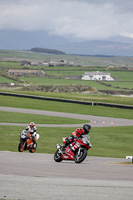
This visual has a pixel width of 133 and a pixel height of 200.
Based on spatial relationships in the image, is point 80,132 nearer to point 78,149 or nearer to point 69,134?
point 78,149

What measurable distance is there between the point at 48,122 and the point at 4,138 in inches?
553

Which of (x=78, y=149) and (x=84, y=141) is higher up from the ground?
(x=84, y=141)

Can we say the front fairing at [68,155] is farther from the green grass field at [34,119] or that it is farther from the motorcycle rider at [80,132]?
the green grass field at [34,119]

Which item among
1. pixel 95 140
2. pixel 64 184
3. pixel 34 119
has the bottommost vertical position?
pixel 95 140

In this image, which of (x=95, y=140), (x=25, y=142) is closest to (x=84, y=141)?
(x=25, y=142)

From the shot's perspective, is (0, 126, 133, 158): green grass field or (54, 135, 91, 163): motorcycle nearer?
(54, 135, 91, 163): motorcycle

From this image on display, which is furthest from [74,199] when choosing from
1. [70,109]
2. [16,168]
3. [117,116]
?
[70,109]

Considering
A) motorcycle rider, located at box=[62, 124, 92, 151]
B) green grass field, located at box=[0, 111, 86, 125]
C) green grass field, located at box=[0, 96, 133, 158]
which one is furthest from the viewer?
green grass field, located at box=[0, 111, 86, 125]

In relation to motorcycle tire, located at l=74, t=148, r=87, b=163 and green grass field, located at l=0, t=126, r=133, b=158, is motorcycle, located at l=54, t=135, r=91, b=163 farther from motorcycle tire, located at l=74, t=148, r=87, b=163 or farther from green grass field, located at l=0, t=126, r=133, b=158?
green grass field, located at l=0, t=126, r=133, b=158

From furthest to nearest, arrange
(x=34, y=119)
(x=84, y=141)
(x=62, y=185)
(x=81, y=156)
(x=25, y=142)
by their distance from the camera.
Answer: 1. (x=34, y=119)
2. (x=25, y=142)
3. (x=81, y=156)
4. (x=84, y=141)
5. (x=62, y=185)

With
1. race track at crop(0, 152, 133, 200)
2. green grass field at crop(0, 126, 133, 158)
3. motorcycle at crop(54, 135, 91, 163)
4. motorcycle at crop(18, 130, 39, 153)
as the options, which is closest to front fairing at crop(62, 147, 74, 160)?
motorcycle at crop(54, 135, 91, 163)

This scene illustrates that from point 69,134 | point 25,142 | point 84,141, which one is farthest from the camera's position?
point 69,134

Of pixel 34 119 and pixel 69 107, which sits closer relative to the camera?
pixel 34 119

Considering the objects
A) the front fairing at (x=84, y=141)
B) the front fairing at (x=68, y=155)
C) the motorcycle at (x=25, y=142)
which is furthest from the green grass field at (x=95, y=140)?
the front fairing at (x=84, y=141)
